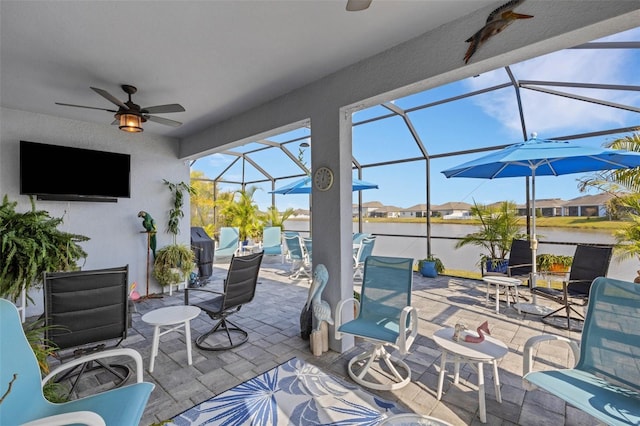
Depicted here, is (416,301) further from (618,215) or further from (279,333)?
(618,215)

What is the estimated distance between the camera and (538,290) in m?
3.95

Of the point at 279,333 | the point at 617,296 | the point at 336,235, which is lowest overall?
the point at 279,333

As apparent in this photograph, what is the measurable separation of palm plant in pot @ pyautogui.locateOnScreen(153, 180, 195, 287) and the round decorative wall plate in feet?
11.6

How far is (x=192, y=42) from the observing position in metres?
2.62

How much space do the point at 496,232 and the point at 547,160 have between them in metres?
1.75

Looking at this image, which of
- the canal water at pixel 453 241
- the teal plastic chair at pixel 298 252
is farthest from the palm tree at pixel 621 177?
the teal plastic chair at pixel 298 252

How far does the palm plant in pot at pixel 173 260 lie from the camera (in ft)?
17.6

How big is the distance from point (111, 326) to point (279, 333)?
5.90 ft

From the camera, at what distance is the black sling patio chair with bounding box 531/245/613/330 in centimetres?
361

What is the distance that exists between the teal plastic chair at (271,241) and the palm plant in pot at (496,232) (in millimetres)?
4756

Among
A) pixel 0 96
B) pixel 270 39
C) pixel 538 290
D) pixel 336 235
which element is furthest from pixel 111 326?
pixel 538 290

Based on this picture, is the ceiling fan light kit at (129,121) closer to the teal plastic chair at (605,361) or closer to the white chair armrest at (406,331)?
the white chair armrest at (406,331)

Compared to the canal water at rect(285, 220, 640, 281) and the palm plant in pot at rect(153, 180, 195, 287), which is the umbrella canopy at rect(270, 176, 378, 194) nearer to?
the canal water at rect(285, 220, 640, 281)

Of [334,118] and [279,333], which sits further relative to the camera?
[279,333]
